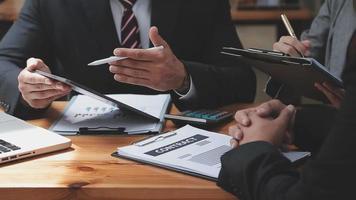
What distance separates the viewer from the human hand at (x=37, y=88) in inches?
55.6

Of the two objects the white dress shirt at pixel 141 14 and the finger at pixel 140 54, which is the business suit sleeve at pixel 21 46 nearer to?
the white dress shirt at pixel 141 14

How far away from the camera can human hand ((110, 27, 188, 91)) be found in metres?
1.35

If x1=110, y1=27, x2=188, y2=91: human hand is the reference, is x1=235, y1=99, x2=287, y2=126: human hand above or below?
below

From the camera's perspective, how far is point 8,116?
1.47 meters

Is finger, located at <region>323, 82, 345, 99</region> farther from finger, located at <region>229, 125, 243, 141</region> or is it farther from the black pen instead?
the black pen

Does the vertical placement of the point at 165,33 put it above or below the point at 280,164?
above

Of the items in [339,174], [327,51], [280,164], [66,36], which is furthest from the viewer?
[327,51]

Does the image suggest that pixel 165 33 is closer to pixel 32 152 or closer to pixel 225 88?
pixel 225 88

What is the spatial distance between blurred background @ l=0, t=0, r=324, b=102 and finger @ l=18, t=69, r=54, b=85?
1.77 meters

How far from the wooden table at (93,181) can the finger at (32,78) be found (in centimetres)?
26

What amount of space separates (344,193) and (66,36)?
119 cm

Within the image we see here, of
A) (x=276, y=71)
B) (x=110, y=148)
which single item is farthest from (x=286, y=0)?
(x=110, y=148)

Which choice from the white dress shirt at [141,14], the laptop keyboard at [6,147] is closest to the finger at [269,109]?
the laptop keyboard at [6,147]

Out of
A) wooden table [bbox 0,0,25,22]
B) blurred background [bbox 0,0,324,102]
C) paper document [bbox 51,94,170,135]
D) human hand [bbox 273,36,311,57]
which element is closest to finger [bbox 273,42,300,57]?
human hand [bbox 273,36,311,57]
